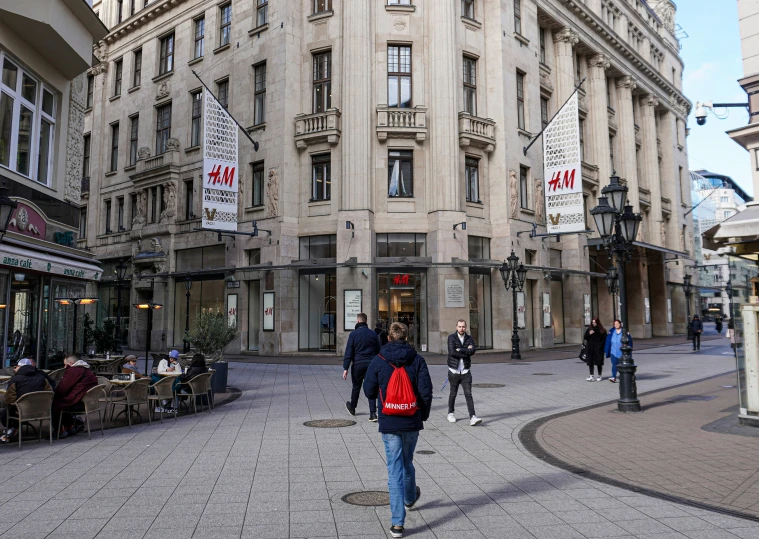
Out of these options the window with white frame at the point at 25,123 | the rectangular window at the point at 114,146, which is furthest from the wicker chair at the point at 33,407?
the rectangular window at the point at 114,146

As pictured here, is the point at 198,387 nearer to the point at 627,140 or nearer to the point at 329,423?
the point at 329,423

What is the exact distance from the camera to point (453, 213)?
2780 cm

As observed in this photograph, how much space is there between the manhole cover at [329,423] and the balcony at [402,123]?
1952 cm

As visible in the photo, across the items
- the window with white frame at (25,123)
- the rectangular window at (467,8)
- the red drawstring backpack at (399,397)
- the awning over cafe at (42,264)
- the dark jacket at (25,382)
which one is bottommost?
Result: the dark jacket at (25,382)

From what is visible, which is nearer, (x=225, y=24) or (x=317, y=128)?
(x=317, y=128)

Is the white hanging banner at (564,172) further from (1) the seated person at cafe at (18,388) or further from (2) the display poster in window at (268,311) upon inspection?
(1) the seated person at cafe at (18,388)

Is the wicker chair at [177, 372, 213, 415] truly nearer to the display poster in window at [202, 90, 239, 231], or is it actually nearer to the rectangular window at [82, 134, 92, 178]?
the display poster in window at [202, 90, 239, 231]

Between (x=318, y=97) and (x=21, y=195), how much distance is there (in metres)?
17.6

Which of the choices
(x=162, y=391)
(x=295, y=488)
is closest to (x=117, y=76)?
(x=162, y=391)

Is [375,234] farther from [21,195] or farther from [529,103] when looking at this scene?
[21,195]

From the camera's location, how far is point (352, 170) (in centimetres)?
2772

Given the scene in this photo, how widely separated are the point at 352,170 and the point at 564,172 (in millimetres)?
10056

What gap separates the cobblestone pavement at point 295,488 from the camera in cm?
534

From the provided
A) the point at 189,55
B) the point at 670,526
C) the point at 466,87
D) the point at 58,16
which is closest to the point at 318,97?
the point at 466,87
